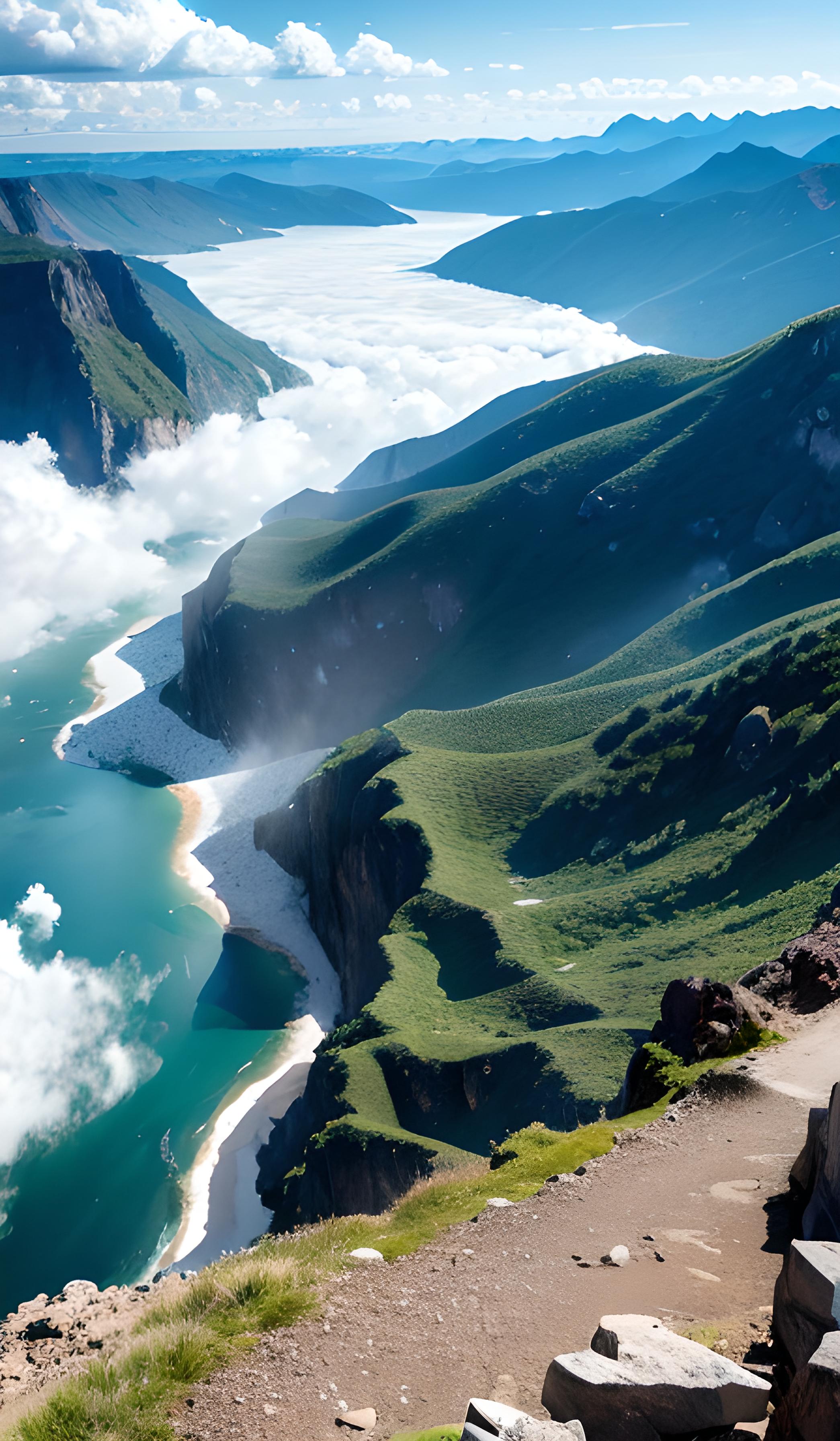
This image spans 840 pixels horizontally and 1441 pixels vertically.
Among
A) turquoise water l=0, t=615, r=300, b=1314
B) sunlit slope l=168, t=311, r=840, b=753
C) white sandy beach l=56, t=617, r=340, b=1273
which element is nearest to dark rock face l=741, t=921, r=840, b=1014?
white sandy beach l=56, t=617, r=340, b=1273

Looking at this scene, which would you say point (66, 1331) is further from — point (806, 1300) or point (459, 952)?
point (459, 952)

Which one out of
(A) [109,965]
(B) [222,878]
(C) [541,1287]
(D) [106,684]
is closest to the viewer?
(C) [541,1287]

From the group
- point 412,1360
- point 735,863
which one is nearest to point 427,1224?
point 412,1360

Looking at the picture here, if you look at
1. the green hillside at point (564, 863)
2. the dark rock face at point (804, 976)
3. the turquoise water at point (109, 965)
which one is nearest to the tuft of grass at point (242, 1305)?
the dark rock face at point (804, 976)

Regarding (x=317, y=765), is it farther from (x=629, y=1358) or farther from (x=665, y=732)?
(x=629, y=1358)

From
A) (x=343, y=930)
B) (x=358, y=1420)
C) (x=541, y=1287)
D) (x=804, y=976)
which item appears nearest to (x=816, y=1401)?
(x=358, y=1420)

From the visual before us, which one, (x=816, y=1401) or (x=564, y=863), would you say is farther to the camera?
(x=564, y=863)
